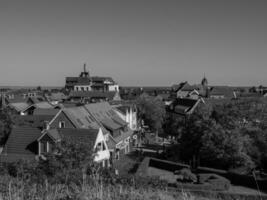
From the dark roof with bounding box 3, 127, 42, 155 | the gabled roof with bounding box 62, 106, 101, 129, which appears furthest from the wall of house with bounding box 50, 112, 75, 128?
the dark roof with bounding box 3, 127, 42, 155

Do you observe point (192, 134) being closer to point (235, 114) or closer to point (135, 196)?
point (235, 114)

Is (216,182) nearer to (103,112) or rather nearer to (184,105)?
(103,112)

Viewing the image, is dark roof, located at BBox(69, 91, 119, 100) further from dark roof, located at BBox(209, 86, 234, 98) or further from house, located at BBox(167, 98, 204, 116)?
dark roof, located at BBox(209, 86, 234, 98)

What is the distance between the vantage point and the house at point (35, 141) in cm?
2762

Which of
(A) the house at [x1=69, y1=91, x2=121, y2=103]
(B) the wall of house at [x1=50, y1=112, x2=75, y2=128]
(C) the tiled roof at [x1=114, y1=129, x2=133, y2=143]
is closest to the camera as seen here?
(B) the wall of house at [x1=50, y1=112, x2=75, y2=128]

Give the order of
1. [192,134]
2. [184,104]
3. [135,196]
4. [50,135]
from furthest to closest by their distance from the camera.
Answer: [184,104] < [192,134] < [50,135] < [135,196]

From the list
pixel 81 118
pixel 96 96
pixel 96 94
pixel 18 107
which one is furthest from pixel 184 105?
pixel 81 118

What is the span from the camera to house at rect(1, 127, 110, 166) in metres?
27.6

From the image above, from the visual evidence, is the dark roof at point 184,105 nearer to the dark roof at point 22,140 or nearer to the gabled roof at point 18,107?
the gabled roof at point 18,107

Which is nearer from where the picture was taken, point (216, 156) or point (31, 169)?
point (31, 169)

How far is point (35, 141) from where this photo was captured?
28.6m

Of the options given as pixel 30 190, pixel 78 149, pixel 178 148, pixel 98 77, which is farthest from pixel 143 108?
pixel 98 77

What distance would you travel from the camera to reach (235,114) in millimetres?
31188

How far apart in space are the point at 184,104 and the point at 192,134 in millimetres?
41427
